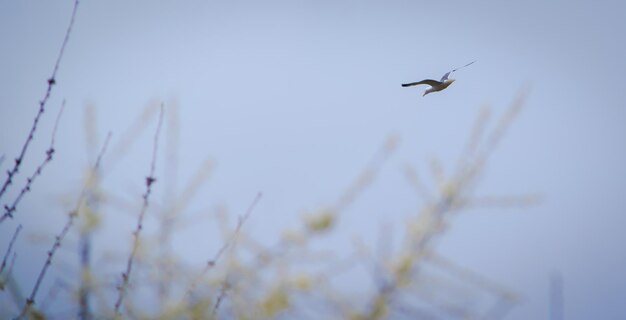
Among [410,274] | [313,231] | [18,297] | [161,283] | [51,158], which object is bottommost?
[410,274]

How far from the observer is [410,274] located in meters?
2.63

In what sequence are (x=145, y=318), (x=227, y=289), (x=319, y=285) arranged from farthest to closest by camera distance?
(x=319, y=285) → (x=145, y=318) → (x=227, y=289)

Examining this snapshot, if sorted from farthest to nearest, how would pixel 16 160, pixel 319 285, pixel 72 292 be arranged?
1. pixel 319 285
2. pixel 72 292
3. pixel 16 160

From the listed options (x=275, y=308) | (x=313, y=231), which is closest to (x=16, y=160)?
(x=275, y=308)

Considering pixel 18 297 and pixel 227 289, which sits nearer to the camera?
pixel 18 297

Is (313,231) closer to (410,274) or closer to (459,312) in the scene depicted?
(410,274)

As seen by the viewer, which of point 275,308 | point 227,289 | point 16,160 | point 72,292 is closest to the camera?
point 16,160

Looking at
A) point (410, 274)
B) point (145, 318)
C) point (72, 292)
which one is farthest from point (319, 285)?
point (72, 292)

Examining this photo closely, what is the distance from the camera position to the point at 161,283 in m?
2.47

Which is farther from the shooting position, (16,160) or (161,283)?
(161,283)

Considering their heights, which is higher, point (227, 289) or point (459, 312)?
point (227, 289)

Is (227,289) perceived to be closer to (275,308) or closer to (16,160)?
(275,308)

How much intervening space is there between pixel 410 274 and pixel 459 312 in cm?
34

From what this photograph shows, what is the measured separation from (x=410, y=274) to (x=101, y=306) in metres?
1.61
